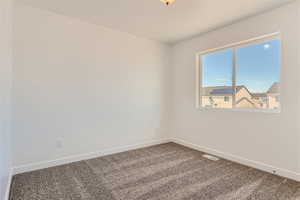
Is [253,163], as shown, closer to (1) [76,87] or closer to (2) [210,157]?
(2) [210,157]

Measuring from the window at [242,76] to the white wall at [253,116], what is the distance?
144 millimetres

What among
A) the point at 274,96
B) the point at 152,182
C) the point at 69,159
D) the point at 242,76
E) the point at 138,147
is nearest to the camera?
the point at 152,182

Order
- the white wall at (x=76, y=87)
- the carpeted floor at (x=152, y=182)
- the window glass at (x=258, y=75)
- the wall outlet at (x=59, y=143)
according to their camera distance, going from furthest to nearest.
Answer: the wall outlet at (x=59, y=143), the window glass at (x=258, y=75), the white wall at (x=76, y=87), the carpeted floor at (x=152, y=182)

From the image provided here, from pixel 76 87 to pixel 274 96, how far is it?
10.5 feet

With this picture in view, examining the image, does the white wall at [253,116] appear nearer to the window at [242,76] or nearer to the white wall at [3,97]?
the window at [242,76]

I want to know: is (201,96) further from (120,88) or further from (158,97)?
(120,88)

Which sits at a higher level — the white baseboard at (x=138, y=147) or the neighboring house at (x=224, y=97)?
the neighboring house at (x=224, y=97)

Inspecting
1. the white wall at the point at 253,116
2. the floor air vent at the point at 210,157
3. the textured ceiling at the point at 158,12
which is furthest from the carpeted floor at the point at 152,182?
the textured ceiling at the point at 158,12

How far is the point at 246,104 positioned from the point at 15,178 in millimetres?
3698

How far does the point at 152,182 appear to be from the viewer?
6.93ft

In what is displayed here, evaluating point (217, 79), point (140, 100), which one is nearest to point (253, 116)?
point (217, 79)

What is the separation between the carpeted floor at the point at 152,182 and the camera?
1.83 metres

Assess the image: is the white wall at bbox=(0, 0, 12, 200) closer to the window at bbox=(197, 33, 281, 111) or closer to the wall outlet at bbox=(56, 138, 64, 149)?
the wall outlet at bbox=(56, 138, 64, 149)

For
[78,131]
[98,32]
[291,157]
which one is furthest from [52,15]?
[291,157]
